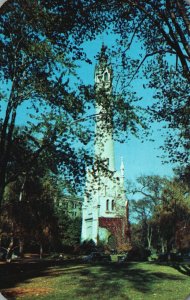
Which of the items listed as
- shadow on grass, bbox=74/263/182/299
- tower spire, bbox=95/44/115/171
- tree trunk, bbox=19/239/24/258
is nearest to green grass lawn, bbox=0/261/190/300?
shadow on grass, bbox=74/263/182/299

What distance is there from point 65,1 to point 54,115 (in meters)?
1.23

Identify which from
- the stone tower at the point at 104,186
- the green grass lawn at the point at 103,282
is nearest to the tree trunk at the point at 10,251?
the green grass lawn at the point at 103,282

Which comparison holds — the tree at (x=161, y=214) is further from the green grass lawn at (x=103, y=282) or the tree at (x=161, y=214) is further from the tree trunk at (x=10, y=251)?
the tree trunk at (x=10, y=251)

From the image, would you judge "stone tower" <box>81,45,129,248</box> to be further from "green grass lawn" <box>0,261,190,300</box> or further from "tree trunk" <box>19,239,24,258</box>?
"tree trunk" <box>19,239,24,258</box>

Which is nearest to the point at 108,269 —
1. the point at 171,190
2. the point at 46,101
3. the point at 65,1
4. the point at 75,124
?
the point at 171,190

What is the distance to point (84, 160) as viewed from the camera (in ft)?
11.7

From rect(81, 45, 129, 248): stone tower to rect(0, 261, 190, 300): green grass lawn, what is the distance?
24cm

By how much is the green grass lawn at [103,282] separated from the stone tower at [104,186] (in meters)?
0.24

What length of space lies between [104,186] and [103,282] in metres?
0.79

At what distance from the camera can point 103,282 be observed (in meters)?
3.05

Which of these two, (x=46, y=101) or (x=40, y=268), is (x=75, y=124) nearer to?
(x=46, y=101)

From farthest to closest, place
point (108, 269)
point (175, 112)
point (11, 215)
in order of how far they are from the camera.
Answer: point (175, 112) → point (11, 215) → point (108, 269)

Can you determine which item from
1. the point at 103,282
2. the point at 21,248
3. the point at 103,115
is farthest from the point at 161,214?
the point at 21,248

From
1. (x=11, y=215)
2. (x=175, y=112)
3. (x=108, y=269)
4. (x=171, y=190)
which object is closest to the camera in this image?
(x=108, y=269)
